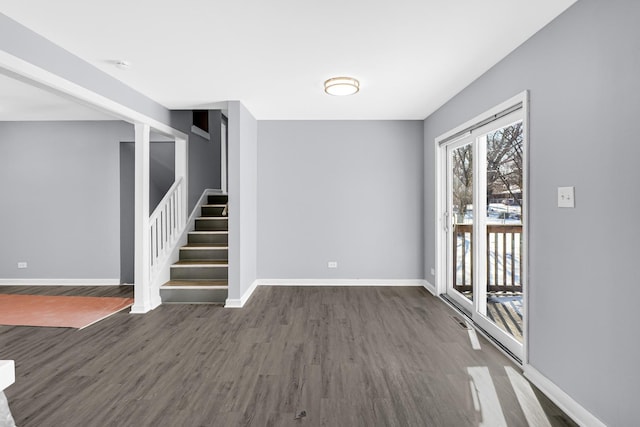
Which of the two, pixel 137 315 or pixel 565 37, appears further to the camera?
pixel 137 315

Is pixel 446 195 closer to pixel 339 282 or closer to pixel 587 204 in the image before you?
pixel 339 282

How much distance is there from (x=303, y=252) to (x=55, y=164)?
4186 mm

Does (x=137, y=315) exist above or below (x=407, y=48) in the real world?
below

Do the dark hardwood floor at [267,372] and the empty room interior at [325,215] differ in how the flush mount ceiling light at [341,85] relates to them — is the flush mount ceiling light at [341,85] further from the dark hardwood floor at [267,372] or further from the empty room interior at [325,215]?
the dark hardwood floor at [267,372]

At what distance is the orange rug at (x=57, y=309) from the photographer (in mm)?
3605

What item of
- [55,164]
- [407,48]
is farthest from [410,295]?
[55,164]

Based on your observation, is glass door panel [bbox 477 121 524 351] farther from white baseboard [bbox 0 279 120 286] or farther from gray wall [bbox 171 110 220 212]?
white baseboard [bbox 0 279 120 286]

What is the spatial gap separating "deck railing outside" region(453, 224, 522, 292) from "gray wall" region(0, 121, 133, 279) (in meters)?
5.13

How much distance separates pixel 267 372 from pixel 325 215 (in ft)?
9.55

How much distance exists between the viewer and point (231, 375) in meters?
2.48

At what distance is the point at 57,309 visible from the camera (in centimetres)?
403

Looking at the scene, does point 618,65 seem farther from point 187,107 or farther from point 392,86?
point 187,107

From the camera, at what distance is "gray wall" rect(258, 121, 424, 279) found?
16.8ft

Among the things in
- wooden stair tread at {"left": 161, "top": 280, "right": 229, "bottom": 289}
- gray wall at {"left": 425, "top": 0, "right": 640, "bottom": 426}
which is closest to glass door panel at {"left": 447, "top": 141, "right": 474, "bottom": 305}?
gray wall at {"left": 425, "top": 0, "right": 640, "bottom": 426}
